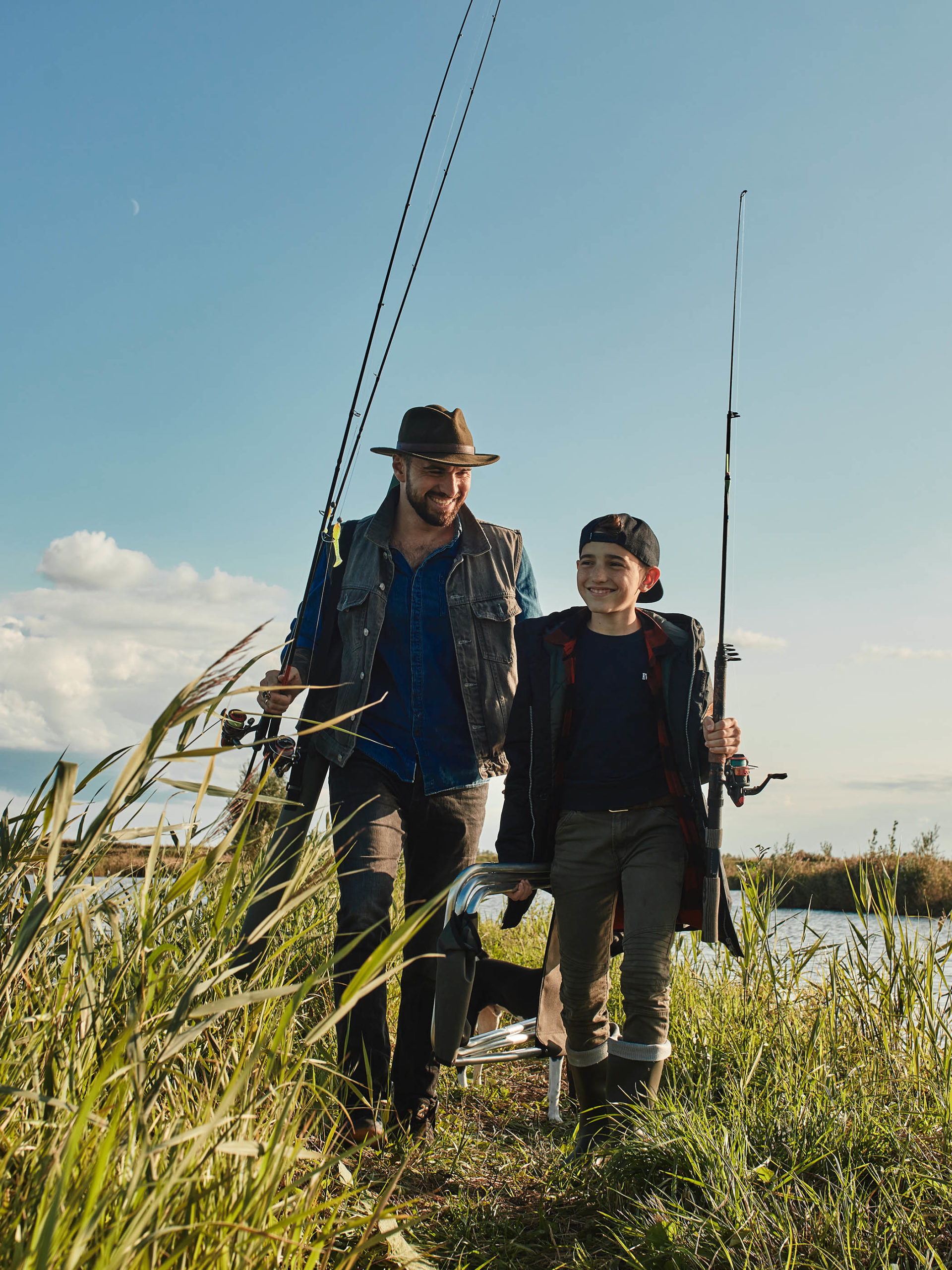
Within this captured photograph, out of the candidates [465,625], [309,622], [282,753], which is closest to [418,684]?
[465,625]

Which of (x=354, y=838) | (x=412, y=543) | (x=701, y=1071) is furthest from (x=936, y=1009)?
(x=412, y=543)

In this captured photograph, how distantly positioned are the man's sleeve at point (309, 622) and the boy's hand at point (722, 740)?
5.12 ft

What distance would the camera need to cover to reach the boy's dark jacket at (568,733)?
3.39 metres

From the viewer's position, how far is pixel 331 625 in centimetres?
395

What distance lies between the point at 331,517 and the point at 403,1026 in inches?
74.9

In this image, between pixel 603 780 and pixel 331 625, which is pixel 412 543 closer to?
pixel 331 625

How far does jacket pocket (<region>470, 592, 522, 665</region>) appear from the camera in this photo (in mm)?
3941

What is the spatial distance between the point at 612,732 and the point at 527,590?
3.27 ft

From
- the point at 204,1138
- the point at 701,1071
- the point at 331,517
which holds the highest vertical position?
the point at 331,517

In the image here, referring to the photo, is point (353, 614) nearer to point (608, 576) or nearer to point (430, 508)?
point (430, 508)

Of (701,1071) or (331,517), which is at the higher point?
(331,517)

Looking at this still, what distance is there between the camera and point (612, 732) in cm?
350

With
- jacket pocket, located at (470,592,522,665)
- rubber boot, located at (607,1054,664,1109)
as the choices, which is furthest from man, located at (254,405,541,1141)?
rubber boot, located at (607,1054,664,1109)

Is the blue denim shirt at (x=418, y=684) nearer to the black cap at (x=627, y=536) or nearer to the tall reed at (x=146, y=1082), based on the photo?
the black cap at (x=627, y=536)
